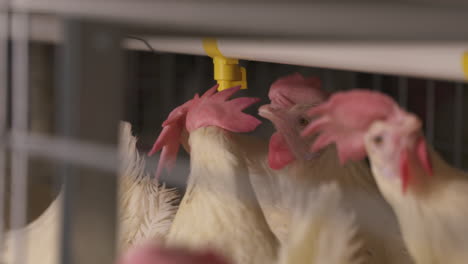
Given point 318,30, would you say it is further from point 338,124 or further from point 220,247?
point 220,247

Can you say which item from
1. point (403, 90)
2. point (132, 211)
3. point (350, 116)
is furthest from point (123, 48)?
point (403, 90)

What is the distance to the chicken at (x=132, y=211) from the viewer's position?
96 centimetres

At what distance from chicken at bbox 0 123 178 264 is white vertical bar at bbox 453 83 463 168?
0.96 m

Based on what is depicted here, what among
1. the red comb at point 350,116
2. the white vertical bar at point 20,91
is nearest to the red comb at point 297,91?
the red comb at point 350,116

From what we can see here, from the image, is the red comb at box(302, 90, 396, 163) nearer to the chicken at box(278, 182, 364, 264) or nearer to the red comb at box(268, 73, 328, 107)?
the chicken at box(278, 182, 364, 264)

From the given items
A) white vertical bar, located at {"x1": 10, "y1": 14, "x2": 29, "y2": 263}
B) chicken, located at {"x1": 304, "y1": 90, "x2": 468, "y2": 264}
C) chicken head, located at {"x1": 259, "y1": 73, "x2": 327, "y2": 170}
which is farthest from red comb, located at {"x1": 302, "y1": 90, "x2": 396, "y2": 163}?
white vertical bar, located at {"x1": 10, "y1": 14, "x2": 29, "y2": 263}

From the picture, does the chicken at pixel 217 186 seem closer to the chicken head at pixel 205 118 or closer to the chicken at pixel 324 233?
the chicken head at pixel 205 118

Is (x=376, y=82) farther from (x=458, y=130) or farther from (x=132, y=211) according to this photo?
(x=132, y=211)

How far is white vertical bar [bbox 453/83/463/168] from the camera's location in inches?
69.6

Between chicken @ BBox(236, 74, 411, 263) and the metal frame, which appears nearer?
the metal frame

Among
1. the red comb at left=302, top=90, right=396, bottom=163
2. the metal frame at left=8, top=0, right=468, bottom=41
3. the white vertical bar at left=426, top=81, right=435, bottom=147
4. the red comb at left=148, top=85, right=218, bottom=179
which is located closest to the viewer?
the metal frame at left=8, top=0, right=468, bottom=41

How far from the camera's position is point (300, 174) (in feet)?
2.60

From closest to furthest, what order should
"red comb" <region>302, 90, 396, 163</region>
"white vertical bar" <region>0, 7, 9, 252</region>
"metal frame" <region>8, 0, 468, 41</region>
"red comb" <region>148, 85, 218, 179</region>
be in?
1. "metal frame" <region>8, 0, 468, 41</region>
2. "red comb" <region>302, 90, 396, 163</region>
3. "white vertical bar" <region>0, 7, 9, 252</region>
4. "red comb" <region>148, 85, 218, 179</region>

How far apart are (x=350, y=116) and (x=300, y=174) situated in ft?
0.71
